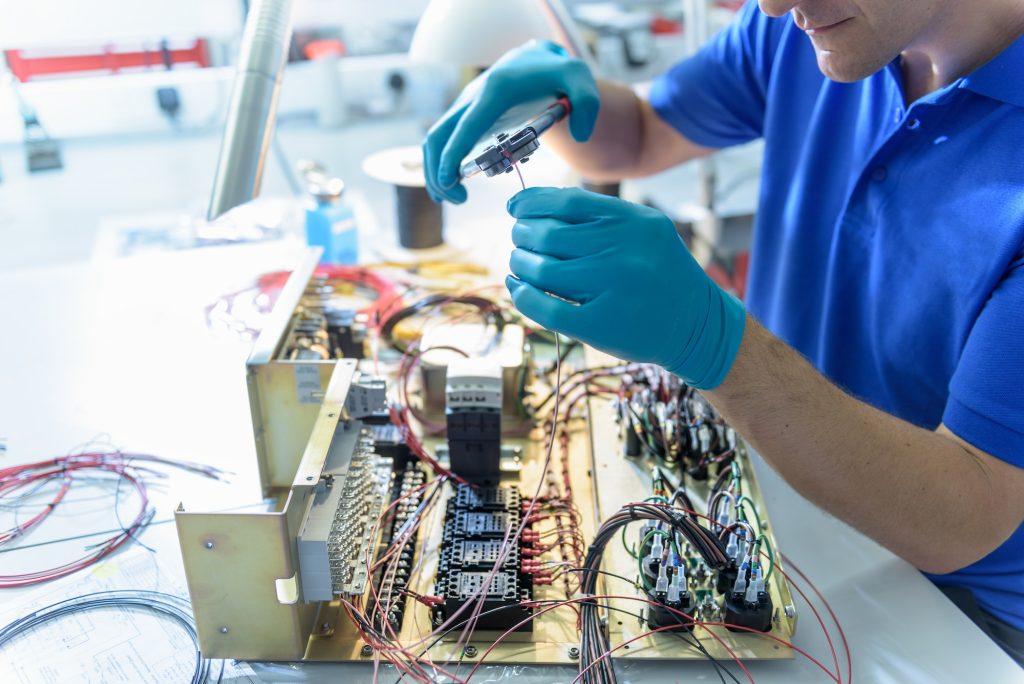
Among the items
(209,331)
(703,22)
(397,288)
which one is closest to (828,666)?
(397,288)

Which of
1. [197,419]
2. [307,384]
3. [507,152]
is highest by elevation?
[507,152]

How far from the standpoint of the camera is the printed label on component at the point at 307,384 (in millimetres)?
992

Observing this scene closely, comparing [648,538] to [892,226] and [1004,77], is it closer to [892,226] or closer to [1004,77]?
[892,226]

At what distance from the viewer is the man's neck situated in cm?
95

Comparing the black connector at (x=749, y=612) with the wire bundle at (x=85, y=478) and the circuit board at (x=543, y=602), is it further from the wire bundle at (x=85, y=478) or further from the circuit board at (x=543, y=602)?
the wire bundle at (x=85, y=478)

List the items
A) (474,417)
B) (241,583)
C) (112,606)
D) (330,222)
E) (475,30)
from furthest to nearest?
1. (330,222)
2. (475,30)
3. (474,417)
4. (112,606)
5. (241,583)

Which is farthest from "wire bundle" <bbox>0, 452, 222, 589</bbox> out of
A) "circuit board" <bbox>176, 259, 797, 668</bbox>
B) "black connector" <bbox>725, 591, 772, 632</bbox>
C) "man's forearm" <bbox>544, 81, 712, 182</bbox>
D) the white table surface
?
"man's forearm" <bbox>544, 81, 712, 182</bbox>

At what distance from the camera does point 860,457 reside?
2.89 feet

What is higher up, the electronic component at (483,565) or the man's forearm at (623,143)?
the man's forearm at (623,143)

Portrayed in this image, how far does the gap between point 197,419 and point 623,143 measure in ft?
2.82

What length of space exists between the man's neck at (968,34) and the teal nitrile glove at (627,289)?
43 cm

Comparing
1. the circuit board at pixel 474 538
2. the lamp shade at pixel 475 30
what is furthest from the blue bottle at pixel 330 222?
the circuit board at pixel 474 538

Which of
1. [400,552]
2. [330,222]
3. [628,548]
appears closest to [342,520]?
[400,552]

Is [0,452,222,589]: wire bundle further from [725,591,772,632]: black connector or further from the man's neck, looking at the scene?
the man's neck
